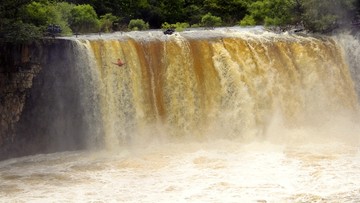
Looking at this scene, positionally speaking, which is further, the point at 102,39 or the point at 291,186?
the point at 102,39

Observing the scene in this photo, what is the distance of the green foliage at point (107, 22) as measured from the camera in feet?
80.6

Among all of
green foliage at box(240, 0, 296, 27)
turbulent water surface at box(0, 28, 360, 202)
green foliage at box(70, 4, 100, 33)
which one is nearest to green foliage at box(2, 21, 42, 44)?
turbulent water surface at box(0, 28, 360, 202)

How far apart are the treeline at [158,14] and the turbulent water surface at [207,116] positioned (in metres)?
1.68

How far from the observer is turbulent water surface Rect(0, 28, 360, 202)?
1388 cm

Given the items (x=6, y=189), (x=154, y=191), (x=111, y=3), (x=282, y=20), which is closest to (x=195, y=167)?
(x=154, y=191)

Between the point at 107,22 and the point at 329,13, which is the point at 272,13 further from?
the point at 107,22

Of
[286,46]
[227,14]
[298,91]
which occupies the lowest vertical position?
[298,91]

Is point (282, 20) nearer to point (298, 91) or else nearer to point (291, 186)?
point (298, 91)

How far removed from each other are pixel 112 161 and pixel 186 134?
3.18 metres

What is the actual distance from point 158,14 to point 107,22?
5.77 m

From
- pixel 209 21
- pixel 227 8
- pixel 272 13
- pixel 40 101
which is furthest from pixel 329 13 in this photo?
pixel 40 101

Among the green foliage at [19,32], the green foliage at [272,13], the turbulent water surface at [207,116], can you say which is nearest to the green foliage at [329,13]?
the turbulent water surface at [207,116]

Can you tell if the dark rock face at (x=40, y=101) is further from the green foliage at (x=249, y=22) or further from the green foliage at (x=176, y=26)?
the green foliage at (x=249, y=22)

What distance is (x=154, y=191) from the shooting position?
42.2 ft
